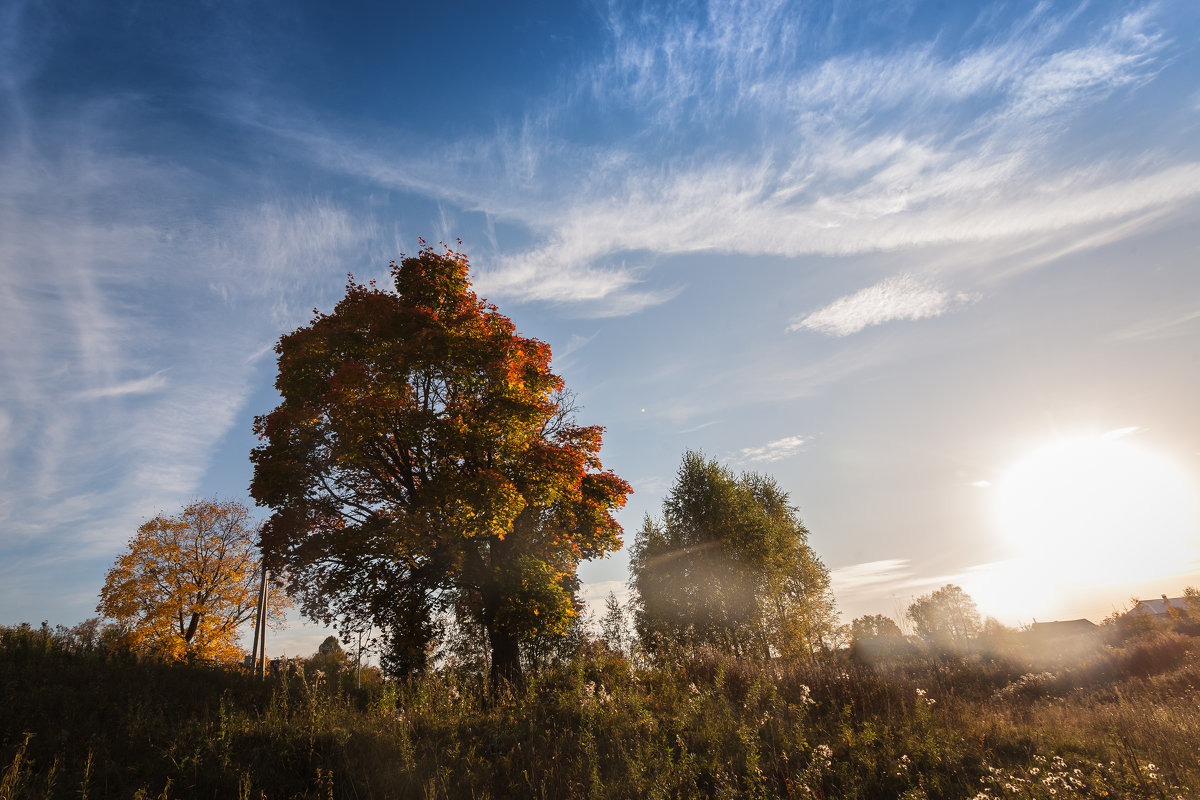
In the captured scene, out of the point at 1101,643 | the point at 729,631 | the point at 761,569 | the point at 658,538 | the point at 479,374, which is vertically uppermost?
the point at 479,374

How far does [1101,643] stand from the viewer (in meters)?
21.0

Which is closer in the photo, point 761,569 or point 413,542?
point 413,542

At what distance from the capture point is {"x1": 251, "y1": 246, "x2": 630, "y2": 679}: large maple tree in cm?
1326

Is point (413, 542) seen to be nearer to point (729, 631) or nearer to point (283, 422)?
point (283, 422)

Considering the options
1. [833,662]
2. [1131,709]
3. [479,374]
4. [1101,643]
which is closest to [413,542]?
[479,374]

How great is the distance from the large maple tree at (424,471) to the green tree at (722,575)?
16.5 meters

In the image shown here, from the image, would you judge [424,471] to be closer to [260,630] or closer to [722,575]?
[260,630]

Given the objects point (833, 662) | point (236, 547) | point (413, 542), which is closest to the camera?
point (833, 662)

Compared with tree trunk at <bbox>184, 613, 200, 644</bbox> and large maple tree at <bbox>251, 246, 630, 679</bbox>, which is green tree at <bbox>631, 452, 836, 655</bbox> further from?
tree trunk at <bbox>184, 613, 200, 644</bbox>

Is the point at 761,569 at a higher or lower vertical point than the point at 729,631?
higher

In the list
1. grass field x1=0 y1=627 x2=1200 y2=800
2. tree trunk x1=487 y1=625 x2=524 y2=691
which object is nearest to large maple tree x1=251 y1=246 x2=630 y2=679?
tree trunk x1=487 y1=625 x2=524 y2=691

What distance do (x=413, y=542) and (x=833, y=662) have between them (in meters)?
9.36

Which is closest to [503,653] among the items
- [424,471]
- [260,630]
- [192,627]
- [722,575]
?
[424,471]

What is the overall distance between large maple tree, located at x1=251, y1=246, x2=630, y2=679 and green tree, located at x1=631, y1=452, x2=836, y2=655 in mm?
16541
